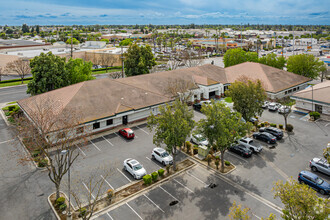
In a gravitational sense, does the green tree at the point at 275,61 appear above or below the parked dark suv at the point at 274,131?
above

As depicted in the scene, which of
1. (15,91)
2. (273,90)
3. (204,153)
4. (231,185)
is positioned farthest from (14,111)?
(273,90)

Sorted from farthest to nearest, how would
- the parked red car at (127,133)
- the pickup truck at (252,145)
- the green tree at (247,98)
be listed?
the parked red car at (127,133), the green tree at (247,98), the pickup truck at (252,145)

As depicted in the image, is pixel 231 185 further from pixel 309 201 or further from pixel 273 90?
pixel 273 90

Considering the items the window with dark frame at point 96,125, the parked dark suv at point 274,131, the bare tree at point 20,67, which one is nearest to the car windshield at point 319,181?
the parked dark suv at point 274,131

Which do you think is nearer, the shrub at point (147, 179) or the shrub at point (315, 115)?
the shrub at point (147, 179)

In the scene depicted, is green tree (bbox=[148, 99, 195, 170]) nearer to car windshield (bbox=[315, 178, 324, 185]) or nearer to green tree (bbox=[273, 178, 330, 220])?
green tree (bbox=[273, 178, 330, 220])

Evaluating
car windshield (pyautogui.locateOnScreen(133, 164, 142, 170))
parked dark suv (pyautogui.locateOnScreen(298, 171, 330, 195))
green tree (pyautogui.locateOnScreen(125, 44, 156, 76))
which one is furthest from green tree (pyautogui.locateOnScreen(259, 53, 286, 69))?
car windshield (pyautogui.locateOnScreen(133, 164, 142, 170))

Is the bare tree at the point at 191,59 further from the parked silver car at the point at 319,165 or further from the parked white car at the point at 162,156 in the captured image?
the parked silver car at the point at 319,165
